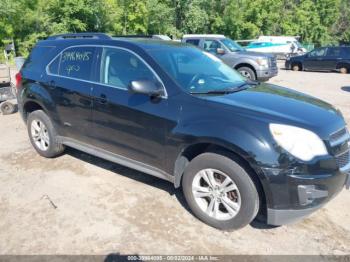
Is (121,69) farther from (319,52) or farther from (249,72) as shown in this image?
(319,52)

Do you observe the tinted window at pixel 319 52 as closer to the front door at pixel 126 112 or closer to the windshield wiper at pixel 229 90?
the windshield wiper at pixel 229 90

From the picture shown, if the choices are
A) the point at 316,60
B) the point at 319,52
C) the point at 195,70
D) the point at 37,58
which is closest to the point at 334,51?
the point at 319,52

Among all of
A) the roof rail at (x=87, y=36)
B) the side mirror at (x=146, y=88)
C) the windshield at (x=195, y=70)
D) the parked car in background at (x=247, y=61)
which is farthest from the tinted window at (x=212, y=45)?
the side mirror at (x=146, y=88)

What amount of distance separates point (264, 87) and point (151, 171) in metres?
1.69

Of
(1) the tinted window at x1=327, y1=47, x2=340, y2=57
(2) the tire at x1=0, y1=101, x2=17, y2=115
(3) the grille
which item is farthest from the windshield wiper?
(1) the tinted window at x1=327, y1=47, x2=340, y2=57

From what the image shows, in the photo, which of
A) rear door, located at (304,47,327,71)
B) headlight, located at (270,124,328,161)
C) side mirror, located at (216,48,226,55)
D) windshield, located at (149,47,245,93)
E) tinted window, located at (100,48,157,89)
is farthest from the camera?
rear door, located at (304,47,327,71)

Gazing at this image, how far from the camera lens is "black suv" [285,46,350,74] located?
60.0ft

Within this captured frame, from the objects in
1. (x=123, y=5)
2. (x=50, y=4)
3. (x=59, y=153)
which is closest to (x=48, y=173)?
(x=59, y=153)

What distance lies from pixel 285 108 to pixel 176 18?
32480 millimetres

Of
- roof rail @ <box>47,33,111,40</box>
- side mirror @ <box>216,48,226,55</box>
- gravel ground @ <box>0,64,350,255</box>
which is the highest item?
roof rail @ <box>47,33,111,40</box>

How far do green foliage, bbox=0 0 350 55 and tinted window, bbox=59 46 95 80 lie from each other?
1839 centimetres

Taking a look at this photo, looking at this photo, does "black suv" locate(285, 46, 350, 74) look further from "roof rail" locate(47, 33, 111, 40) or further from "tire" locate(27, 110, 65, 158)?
"tire" locate(27, 110, 65, 158)

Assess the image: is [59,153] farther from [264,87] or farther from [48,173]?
[264,87]

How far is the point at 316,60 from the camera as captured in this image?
19109 millimetres
